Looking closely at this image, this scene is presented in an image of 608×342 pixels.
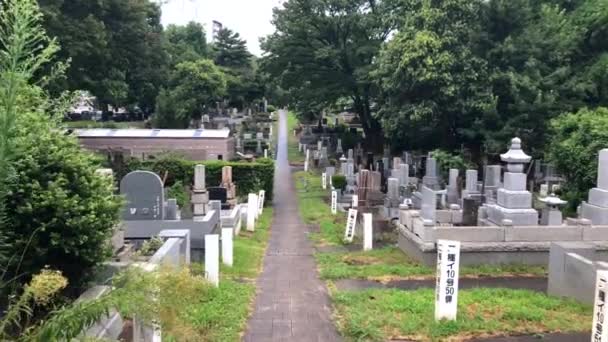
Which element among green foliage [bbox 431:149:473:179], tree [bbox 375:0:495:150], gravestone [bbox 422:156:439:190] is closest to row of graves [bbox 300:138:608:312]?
gravestone [bbox 422:156:439:190]

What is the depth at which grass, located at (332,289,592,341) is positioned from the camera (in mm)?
7023

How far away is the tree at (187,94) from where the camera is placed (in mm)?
37281

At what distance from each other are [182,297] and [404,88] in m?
22.2

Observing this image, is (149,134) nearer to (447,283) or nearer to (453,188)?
(453,188)

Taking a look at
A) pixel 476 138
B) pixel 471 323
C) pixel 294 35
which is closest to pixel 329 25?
pixel 294 35

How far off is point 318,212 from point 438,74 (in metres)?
7.71

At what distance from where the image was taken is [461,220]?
47.1ft

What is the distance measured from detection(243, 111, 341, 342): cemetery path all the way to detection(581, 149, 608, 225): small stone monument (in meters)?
6.27

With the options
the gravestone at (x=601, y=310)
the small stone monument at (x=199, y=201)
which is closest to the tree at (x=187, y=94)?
the small stone monument at (x=199, y=201)

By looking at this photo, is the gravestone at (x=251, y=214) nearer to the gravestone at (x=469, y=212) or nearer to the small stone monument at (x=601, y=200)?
the gravestone at (x=469, y=212)

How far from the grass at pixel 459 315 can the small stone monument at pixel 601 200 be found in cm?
458

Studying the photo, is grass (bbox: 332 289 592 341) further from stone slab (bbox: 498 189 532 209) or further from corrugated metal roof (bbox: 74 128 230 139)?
corrugated metal roof (bbox: 74 128 230 139)

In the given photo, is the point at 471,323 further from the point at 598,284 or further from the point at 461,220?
the point at 461,220

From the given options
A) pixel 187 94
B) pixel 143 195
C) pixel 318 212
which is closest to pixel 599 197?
pixel 143 195
